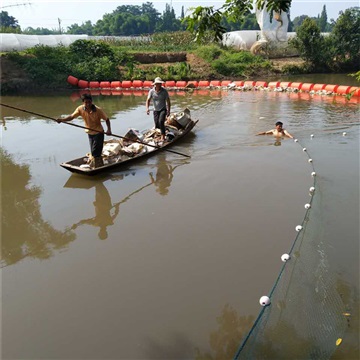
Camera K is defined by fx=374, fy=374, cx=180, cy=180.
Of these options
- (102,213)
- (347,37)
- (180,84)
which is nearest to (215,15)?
(102,213)

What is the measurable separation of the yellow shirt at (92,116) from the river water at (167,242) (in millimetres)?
1197

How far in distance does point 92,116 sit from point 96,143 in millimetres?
589

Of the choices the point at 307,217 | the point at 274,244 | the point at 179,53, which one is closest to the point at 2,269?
the point at 274,244

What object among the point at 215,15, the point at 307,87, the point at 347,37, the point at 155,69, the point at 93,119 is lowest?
the point at 307,87

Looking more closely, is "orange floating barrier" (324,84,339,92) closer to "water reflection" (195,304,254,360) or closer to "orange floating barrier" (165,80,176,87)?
"orange floating barrier" (165,80,176,87)

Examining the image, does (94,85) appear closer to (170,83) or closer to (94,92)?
(94,92)

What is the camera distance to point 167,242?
562 cm

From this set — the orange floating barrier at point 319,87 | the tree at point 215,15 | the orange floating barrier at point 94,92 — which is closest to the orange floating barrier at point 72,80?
the orange floating barrier at point 94,92

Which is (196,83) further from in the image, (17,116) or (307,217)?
(307,217)

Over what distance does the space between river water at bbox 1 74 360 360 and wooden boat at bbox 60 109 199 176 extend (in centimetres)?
27

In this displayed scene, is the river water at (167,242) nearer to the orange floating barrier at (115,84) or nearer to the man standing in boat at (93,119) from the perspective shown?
the man standing in boat at (93,119)

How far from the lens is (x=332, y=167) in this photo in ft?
28.3

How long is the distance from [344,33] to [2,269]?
3125 cm

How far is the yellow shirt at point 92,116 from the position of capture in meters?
7.62
